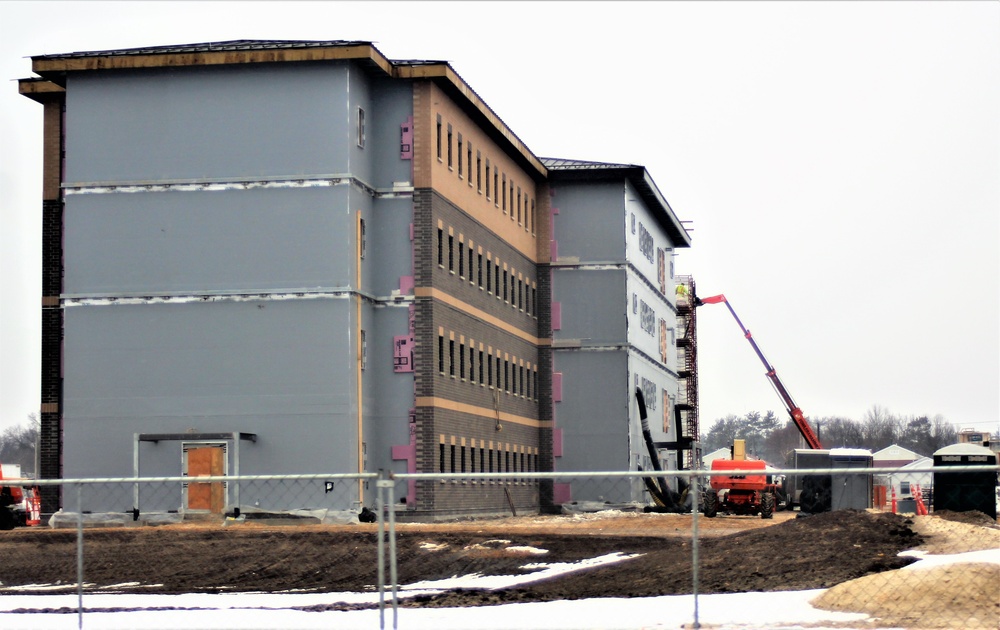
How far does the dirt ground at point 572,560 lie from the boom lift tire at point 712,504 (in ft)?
69.6

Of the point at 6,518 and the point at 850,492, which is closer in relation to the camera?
the point at 850,492

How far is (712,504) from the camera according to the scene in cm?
5919

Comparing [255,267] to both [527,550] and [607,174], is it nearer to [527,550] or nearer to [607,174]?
[527,550]

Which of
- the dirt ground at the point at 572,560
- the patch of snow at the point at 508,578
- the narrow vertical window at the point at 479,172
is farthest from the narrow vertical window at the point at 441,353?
the patch of snow at the point at 508,578

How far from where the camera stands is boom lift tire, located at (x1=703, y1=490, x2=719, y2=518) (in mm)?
58550

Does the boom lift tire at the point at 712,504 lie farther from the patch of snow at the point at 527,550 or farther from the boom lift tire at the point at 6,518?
the patch of snow at the point at 527,550

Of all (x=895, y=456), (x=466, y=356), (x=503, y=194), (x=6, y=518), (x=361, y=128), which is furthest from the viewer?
(x=895, y=456)

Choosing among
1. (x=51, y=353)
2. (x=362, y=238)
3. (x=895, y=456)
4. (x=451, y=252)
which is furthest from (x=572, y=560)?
(x=895, y=456)

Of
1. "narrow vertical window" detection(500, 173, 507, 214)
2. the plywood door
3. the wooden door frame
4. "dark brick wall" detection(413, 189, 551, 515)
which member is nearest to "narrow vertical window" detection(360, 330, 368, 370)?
"dark brick wall" detection(413, 189, 551, 515)

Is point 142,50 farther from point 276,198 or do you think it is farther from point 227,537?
point 227,537

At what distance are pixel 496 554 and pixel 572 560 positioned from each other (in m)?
1.94

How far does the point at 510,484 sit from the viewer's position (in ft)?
212

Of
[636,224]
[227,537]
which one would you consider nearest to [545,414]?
[636,224]

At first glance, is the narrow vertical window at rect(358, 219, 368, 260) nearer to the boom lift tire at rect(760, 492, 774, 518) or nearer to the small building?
the boom lift tire at rect(760, 492, 774, 518)
